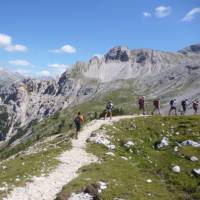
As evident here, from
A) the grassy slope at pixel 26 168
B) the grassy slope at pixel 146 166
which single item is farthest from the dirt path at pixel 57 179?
the grassy slope at pixel 146 166

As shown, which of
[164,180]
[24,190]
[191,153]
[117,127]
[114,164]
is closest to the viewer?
[24,190]

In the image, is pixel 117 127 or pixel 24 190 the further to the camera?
pixel 117 127

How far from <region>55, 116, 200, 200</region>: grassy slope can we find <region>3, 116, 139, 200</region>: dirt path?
98 cm

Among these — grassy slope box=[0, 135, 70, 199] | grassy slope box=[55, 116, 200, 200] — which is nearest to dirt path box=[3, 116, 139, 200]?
grassy slope box=[0, 135, 70, 199]

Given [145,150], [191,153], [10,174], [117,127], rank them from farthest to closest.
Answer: [117,127] < [145,150] < [191,153] < [10,174]

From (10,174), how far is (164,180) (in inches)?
517

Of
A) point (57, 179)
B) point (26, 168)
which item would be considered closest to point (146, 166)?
point (57, 179)

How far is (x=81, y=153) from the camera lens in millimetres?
37375

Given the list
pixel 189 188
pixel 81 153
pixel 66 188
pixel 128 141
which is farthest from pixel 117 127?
pixel 66 188

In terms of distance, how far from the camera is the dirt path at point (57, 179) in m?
25.0

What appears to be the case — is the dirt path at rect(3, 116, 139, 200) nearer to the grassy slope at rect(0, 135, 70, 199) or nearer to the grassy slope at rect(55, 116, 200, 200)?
the grassy slope at rect(0, 135, 70, 199)

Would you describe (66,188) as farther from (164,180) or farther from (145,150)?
(145,150)

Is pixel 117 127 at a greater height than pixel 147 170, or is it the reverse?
pixel 117 127

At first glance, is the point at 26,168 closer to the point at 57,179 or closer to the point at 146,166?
the point at 57,179
